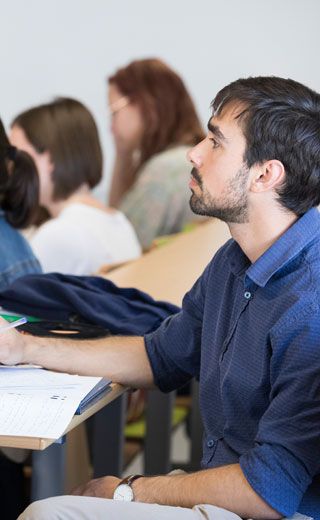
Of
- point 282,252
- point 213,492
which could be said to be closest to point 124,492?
point 213,492

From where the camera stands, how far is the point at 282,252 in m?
1.70

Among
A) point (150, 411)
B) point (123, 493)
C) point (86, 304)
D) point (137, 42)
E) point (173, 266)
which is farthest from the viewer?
point (137, 42)

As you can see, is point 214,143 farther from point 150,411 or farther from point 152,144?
point 152,144

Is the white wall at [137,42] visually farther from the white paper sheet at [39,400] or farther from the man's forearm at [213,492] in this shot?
the man's forearm at [213,492]

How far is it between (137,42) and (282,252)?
4.19 metres

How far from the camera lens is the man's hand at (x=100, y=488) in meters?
1.75

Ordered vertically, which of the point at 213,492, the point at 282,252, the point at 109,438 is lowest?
the point at 109,438

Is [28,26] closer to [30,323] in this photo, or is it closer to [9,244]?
[9,244]

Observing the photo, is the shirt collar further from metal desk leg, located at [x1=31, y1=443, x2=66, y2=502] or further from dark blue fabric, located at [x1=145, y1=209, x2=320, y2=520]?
metal desk leg, located at [x1=31, y1=443, x2=66, y2=502]

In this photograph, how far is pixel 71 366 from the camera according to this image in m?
1.97

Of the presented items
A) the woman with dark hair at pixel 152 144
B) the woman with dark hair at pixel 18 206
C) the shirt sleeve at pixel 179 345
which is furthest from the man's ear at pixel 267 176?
the woman with dark hair at pixel 152 144

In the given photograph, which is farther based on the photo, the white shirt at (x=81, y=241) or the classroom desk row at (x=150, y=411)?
the white shirt at (x=81, y=241)

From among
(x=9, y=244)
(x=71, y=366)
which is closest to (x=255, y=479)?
(x=71, y=366)

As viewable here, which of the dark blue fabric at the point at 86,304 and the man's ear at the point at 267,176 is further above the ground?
the man's ear at the point at 267,176
